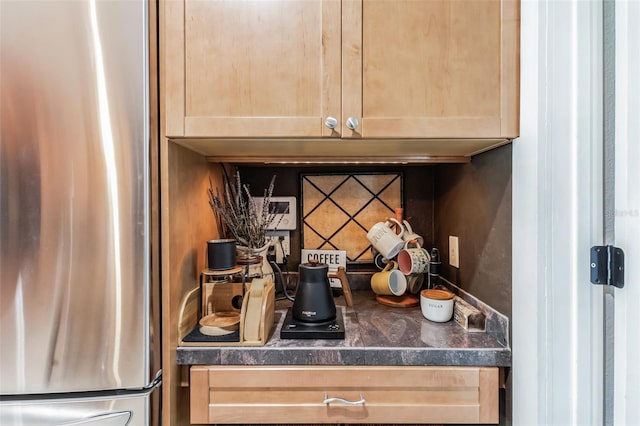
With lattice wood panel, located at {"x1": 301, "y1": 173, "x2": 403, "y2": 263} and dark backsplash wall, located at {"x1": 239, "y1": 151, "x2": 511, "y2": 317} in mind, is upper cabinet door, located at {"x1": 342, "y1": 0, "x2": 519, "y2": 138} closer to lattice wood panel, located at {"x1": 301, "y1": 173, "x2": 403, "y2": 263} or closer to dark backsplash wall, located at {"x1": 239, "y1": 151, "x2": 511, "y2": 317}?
dark backsplash wall, located at {"x1": 239, "y1": 151, "x2": 511, "y2": 317}

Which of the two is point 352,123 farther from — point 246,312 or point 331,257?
point 331,257

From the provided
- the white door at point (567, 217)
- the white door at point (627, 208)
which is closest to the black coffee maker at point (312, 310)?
the white door at point (567, 217)

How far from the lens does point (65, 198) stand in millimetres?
788

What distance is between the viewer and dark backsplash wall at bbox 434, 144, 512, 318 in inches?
35.6

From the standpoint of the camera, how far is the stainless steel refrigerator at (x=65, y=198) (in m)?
0.78

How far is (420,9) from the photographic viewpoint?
846 mm

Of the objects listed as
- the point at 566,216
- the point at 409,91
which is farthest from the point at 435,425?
the point at 409,91

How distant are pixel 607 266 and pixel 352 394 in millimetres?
677

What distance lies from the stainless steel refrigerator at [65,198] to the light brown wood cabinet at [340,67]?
142 mm

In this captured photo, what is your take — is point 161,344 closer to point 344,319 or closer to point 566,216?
point 344,319

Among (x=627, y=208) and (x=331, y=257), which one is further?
(x=331, y=257)

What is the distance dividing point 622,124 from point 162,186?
1.08 meters

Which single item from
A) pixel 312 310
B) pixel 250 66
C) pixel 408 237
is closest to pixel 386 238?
pixel 408 237

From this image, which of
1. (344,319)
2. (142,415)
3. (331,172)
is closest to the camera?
(142,415)
